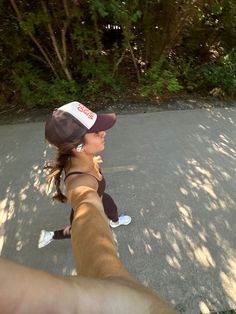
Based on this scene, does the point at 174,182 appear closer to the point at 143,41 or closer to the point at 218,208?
the point at 218,208

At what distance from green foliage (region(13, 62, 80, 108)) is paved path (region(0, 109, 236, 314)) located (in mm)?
546

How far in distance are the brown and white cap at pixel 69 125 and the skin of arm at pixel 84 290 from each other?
109 cm

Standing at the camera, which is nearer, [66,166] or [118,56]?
[66,166]

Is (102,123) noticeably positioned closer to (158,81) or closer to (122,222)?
(122,222)

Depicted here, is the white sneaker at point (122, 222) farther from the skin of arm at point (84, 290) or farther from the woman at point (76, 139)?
the skin of arm at point (84, 290)

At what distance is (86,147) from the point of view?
2459mm

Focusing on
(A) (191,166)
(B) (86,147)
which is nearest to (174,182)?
(A) (191,166)

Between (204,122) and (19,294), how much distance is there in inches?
203

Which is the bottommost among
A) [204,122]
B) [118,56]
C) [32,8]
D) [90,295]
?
[204,122]

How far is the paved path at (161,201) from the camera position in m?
3.15

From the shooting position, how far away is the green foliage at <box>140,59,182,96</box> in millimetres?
6133

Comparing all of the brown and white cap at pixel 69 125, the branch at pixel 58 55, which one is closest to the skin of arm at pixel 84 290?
the brown and white cap at pixel 69 125

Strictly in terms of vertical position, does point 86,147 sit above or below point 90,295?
below

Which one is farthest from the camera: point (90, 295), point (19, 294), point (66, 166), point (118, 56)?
point (118, 56)
